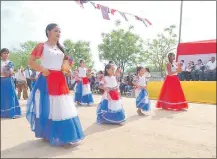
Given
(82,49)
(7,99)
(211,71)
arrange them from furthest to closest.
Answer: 1. (82,49)
2. (211,71)
3. (7,99)

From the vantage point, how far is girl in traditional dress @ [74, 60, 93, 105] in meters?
10.5

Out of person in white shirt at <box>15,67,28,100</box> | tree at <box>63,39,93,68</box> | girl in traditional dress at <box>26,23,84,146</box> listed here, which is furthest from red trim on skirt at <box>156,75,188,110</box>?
tree at <box>63,39,93,68</box>

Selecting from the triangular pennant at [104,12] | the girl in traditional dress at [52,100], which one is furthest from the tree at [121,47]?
the girl in traditional dress at [52,100]

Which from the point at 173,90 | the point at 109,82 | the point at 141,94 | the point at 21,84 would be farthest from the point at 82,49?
the point at 109,82

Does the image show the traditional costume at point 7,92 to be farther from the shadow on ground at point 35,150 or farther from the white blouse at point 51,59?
the white blouse at point 51,59

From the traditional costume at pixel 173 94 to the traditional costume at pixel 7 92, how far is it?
424 centimetres

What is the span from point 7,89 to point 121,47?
89.8 feet

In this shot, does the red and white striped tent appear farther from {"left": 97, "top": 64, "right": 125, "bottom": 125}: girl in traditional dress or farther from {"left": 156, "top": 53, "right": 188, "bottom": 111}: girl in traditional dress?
{"left": 97, "top": 64, "right": 125, "bottom": 125}: girl in traditional dress

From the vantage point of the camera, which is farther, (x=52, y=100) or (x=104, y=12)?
(x=104, y=12)

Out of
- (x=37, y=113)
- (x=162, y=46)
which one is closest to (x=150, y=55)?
(x=162, y=46)

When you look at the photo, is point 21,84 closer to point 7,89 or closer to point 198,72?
point 7,89

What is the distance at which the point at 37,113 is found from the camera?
4480mm

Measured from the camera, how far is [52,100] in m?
4.42

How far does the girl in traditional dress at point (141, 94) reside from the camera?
7.84 metres
